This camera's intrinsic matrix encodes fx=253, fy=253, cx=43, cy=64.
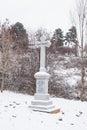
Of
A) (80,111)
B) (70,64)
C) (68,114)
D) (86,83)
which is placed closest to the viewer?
(68,114)

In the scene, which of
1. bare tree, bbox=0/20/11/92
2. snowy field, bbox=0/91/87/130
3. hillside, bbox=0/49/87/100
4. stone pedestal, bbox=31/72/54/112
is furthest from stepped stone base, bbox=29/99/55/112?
hillside, bbox=0/49/87/100

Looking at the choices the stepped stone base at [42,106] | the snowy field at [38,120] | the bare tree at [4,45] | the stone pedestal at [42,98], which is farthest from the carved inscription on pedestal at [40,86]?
the bare tree at [4,45]

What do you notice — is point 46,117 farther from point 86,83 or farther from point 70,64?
point 70,64

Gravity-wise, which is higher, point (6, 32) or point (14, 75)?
point (6, 32)

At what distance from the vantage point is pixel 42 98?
28.5ft

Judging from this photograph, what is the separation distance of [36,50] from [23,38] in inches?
80.3

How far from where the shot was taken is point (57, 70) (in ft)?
53.7

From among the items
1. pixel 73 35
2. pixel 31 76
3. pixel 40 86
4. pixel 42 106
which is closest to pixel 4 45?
pixel 31 76

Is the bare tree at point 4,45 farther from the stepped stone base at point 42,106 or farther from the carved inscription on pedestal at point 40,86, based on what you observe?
the stepped stone base at point 42,106

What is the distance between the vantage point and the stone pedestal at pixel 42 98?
27.4 ft

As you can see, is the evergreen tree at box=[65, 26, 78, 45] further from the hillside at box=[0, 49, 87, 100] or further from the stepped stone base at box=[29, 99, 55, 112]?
the stepped stone base at box=[29, 99, 55, 112]

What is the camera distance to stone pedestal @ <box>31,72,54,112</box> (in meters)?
8.35

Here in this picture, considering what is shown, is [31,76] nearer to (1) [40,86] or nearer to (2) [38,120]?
(1) [40,86]

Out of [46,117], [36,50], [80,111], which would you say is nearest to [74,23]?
[36,50]
